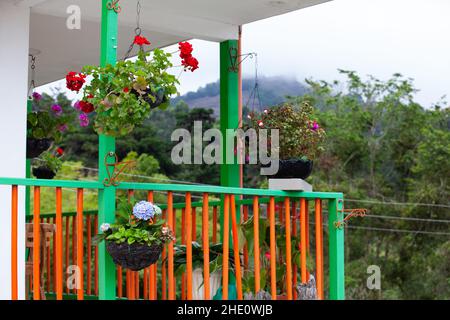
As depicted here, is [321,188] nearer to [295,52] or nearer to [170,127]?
[170,127]

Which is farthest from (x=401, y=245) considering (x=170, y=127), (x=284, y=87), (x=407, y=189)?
(x=284, y=87)

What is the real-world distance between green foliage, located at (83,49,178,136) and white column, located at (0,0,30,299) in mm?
1432

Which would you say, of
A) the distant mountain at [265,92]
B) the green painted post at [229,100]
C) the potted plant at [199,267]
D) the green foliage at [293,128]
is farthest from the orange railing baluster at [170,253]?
the distant mountain at [265,92]

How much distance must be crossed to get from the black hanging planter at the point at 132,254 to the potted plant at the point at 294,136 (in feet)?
4.21

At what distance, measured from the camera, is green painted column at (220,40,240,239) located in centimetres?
610

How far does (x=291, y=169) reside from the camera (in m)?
4.84

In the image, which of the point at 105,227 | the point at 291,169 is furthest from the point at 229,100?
the point at 105,227

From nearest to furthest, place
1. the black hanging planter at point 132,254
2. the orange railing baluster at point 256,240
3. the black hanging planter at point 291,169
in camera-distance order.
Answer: the black hanging planter at point 132,254, the orange railing baluster at point 256,240, the black hanging planter at point 291,169

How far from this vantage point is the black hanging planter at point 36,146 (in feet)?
21.6

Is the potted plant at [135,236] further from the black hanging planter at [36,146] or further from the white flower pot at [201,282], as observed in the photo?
the black hanging planter at [36,146]

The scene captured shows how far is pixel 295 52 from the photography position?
28.2 meters

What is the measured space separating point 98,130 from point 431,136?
14.2m

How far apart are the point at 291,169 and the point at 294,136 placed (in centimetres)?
24

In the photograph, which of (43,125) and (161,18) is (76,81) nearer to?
(161,18)
